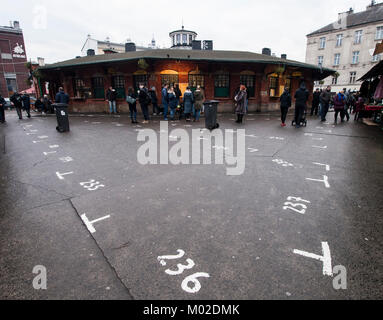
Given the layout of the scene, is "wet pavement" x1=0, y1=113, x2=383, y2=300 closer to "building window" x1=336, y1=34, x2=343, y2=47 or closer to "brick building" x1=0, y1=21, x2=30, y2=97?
"building window" x1=336, y1=34, x2=343, y2=47

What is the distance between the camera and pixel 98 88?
64.5 ft

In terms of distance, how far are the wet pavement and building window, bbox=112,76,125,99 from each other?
47.8 feet

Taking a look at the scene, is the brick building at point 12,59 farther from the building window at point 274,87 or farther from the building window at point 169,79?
the building window at point 274,87

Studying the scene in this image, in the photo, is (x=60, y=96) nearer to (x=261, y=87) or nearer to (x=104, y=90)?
(x=104, y=90)

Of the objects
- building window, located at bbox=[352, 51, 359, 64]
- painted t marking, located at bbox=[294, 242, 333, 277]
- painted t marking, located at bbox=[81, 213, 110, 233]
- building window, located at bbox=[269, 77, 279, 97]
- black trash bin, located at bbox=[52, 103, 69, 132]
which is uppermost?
building window, located at bbox=[352, 51, 359, 64]

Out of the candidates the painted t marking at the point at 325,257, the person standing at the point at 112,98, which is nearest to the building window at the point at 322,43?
the person standing at the point at 112,98

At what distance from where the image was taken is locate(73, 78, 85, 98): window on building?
20.2 meters

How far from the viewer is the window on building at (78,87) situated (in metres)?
20.2

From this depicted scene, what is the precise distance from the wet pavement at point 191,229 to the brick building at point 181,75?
1385 cm

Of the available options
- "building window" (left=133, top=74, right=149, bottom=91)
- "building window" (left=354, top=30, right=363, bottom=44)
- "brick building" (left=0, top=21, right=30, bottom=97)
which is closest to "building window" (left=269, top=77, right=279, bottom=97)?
"building window" (left=133, top=74, right=149, bottom=91)

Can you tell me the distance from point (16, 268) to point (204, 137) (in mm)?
6963

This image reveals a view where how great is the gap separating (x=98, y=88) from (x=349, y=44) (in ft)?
139

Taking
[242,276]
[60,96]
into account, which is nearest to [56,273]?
[242,276]

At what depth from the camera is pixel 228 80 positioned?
18969 millimetres
